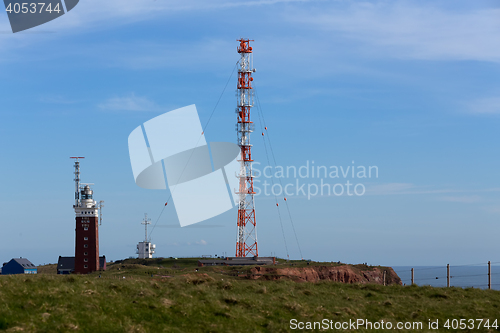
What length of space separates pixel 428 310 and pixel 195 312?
12843 millimetres

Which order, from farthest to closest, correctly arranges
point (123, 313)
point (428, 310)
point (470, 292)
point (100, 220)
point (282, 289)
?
point (100, 220), point (470, 292), point (282, 289), point (428, 310), point (123, 313)

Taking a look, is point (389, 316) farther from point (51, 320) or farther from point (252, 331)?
point (51, 320)

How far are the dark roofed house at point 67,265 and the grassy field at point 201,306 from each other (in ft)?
206

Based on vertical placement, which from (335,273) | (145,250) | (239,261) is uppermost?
(145,250)

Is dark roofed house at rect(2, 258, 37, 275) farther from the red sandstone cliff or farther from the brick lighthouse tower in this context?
the red sandstone cliff

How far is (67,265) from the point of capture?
3684 inches

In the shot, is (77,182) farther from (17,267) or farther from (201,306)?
(201,306)

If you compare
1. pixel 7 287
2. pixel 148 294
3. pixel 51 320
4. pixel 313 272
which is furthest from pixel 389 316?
pixel 313 272

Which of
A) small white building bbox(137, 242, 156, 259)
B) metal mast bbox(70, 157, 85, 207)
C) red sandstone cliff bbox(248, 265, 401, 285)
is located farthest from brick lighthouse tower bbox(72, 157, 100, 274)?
small white building bbox(137, 242, 156, 259)

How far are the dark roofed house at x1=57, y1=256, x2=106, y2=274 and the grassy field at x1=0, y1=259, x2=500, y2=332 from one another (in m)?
62.8

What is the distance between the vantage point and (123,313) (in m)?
23.8

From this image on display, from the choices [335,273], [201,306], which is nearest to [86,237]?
[335,273]

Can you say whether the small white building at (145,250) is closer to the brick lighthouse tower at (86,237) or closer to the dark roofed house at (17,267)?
the dark roofed house at (17,267)

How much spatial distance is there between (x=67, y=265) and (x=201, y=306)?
7498 cm
